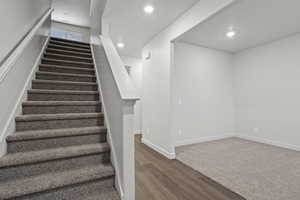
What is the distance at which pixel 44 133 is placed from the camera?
146cm

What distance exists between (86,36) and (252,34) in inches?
247

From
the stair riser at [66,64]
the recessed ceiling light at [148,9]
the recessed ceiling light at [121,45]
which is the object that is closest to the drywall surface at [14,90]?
the stair riser at [66,64]

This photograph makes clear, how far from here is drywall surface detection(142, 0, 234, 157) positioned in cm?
228

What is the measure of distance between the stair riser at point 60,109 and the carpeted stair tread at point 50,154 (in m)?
0.59

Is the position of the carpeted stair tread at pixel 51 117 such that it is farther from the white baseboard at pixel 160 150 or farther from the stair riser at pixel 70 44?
the stair riser at pixel 70 44

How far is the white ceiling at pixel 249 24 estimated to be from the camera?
7.06 feet

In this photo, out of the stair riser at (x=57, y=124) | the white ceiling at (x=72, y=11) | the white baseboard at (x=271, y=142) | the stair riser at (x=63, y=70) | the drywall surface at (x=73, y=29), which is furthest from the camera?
the drywall surface at (x=73, y=29)

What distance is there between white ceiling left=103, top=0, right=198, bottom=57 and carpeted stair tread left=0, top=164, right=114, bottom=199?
2356mm

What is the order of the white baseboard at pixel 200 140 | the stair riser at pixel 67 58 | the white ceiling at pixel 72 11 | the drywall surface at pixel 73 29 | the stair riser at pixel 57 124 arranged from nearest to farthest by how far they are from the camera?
the stair riser at pixel 57 124 → the stair riser at pixel 67 58 → the white baseboard at pixel 200 140 → the white ceiling at pixel 72 11 → the drywall surface at pixel 73 29

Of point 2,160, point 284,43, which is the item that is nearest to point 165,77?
point 2,160

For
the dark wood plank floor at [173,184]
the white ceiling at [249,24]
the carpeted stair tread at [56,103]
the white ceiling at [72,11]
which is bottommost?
the dark wood plank floor at [173,184]

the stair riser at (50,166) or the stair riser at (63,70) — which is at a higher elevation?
the stair riser at (63,70)

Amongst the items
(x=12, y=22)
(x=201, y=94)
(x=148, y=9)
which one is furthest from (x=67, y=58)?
(x=201, y=94)

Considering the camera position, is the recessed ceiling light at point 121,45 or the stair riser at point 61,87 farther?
the recessed ceiling light at point 121,45
